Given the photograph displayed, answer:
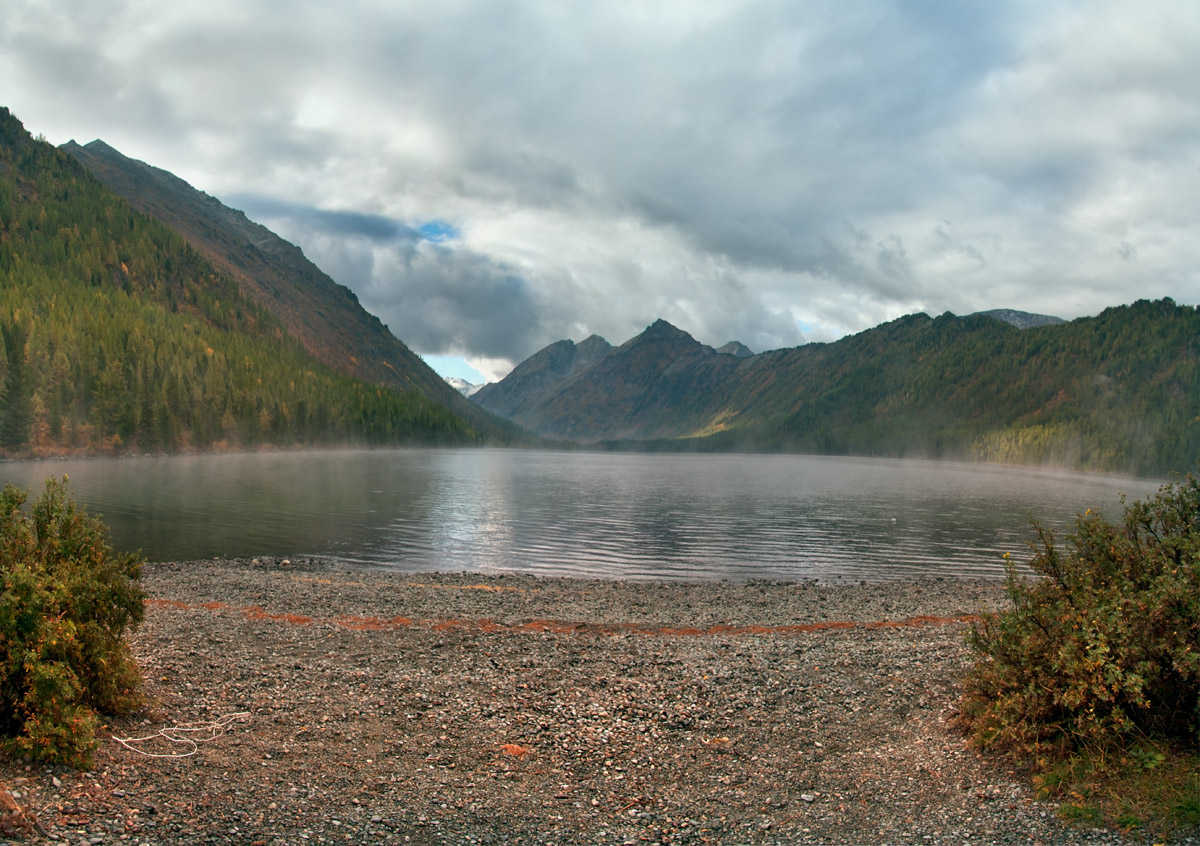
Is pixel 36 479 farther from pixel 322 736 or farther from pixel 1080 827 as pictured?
pixel 1080 827

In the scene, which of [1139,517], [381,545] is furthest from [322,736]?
[381,545]

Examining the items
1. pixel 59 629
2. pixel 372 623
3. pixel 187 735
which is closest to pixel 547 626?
pixel 372 623

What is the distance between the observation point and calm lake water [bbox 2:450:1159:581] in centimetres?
4403

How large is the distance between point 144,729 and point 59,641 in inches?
84.8

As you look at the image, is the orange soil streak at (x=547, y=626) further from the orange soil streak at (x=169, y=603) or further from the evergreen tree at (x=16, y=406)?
the evergreen tree at (x=16, y=406)

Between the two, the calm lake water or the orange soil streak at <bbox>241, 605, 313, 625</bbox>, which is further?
the calm lake water

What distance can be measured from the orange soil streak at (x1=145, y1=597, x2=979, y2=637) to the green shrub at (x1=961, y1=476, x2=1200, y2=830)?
409 inches

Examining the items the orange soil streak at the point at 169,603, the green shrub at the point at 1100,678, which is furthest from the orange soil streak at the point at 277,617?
the green shrub at the point at 1100,678

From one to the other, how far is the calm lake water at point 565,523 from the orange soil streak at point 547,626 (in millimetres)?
16578

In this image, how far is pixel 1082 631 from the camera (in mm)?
10461

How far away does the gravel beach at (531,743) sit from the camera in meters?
9.43

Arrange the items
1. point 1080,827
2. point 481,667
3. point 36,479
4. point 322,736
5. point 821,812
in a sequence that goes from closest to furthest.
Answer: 1. point 1080,827
2. point 821,812
3. point 322,736
4. point 481,667
5. point 36,479

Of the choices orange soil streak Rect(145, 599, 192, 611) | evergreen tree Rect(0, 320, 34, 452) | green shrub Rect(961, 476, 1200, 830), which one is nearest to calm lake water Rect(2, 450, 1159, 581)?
orange soil streak Rect(145, 599, 192, 611)

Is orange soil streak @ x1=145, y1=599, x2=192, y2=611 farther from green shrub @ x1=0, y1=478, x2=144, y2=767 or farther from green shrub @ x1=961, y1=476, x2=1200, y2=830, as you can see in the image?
green shrub @ x1=961, y1=476, x2=1200, y2=830
